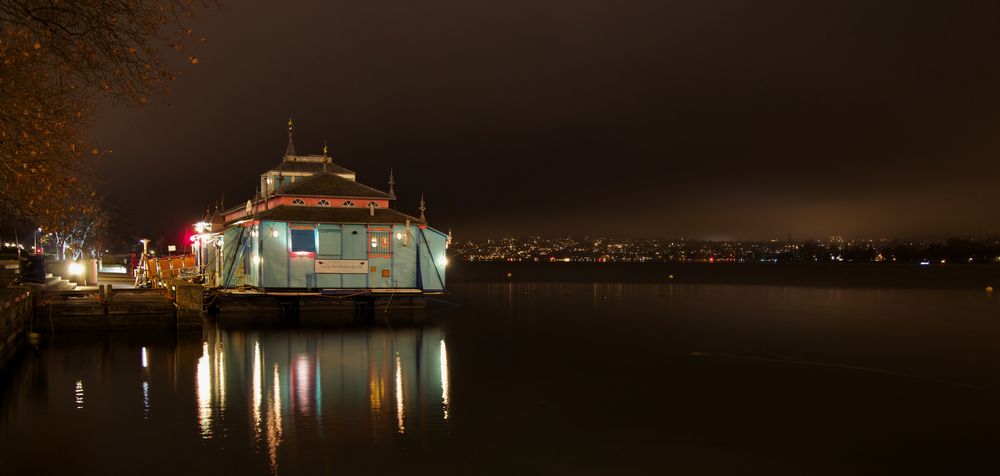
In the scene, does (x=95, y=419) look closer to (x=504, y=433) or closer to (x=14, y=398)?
(x=14, y=398)

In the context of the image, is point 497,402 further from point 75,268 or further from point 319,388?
point 75,268

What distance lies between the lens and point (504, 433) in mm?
15648

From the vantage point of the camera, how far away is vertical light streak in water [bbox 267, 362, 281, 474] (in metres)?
13.6

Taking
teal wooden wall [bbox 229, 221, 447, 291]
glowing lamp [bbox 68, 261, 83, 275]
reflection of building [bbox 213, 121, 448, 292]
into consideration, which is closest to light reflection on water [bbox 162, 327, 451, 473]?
teal wooden wall [bbox 229, 221, 447, 291]

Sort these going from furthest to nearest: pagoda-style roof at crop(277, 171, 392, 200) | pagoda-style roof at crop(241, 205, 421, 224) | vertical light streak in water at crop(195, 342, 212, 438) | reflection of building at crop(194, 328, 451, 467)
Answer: pagoda-style roof at crop(277, 171, 392, 200) → pagoda-style roof at crop(241, 205, 421, 224) → vertical light streak in water at crop(195, 342, 212, 438) → reflection of building at crop(194, 328, 451, 467)

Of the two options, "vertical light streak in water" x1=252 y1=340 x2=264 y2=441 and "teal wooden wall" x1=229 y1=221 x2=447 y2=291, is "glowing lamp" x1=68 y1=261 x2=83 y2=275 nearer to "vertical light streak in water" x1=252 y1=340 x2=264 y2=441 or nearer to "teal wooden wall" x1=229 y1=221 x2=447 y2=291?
"teal wooden wall" x1=229 y1=221 x2=447 y2=291

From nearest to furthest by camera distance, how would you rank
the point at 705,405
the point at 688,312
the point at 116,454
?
the point at 116,454
the point at 705,405
the point at 688,312

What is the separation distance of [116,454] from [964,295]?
3013 inches

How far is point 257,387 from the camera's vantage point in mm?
20375

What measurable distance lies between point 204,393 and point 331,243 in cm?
1769

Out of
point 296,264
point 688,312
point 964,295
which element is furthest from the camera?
point 964,295

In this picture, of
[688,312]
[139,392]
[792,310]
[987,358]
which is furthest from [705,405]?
[792,310]

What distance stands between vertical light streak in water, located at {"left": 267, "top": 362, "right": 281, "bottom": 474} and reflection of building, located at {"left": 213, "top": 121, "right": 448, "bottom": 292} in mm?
15667

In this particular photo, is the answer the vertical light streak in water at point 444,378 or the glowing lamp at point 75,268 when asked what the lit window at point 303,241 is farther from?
the glowing lamp at point 75,268
